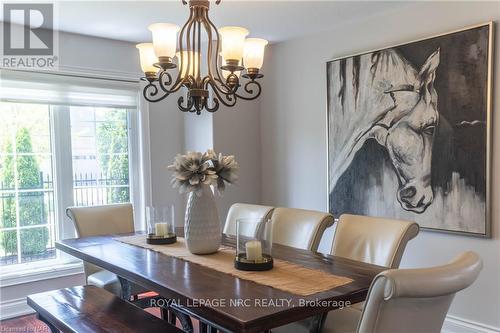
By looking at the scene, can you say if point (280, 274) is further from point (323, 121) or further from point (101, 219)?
point (323, 121)

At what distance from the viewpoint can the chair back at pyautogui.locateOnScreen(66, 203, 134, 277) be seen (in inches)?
115

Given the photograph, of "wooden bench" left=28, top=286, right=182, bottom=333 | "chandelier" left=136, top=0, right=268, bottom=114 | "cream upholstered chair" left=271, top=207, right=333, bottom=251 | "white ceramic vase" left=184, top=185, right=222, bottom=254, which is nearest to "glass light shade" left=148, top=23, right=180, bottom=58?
"chandelier" left=136, top=0, right=268, bottom=114

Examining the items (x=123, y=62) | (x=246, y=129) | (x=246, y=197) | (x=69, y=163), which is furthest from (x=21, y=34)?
(x=246, y=197)

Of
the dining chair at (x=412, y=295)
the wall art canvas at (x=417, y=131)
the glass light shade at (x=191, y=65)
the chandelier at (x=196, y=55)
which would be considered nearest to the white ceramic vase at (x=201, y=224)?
the chandelier at (x=196, y=55)

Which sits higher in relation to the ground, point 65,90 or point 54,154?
point 65,90

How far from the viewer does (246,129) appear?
4.09m

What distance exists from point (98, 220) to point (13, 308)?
106cm

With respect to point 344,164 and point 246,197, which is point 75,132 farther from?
point 344,164

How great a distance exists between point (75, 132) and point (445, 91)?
2926 millimetres

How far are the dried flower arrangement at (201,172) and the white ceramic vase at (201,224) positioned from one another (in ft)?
0.18

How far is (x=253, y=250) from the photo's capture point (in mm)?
1836

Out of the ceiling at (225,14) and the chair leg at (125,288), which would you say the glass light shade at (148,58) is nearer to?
the ceiling at (225,14)

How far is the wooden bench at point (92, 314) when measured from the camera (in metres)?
1.90

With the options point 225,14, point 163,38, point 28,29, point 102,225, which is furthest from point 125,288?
point 28,29
